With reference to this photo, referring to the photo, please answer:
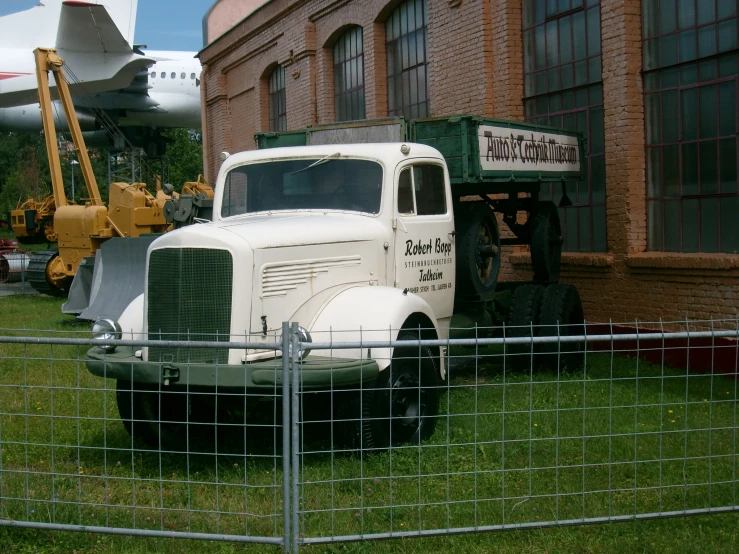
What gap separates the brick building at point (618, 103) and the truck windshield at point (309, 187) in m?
4.29

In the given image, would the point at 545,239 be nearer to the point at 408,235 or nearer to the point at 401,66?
the point at 408,235

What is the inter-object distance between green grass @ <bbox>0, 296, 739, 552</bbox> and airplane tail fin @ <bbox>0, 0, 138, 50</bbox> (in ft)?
98.7

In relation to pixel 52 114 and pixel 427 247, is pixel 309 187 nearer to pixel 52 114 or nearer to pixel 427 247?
pixel 427 247

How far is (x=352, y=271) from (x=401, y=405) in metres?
1.17

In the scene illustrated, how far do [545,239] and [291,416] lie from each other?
625cm

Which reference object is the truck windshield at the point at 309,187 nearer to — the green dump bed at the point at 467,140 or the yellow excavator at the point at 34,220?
the green dump bed at the point at 467,140

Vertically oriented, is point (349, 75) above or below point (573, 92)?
above

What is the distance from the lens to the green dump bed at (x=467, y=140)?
8703mm

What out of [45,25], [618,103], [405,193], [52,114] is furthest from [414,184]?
[45,25]

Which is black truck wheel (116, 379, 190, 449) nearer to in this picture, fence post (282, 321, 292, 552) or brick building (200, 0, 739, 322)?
fence post (282, 321, 292, 552)

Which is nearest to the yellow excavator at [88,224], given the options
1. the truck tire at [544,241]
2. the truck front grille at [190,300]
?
the truck tire at [544,241]

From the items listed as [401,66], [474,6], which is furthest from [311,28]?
[474,6]

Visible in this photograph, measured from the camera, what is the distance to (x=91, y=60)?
3531cm

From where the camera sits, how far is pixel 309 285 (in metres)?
6.73
